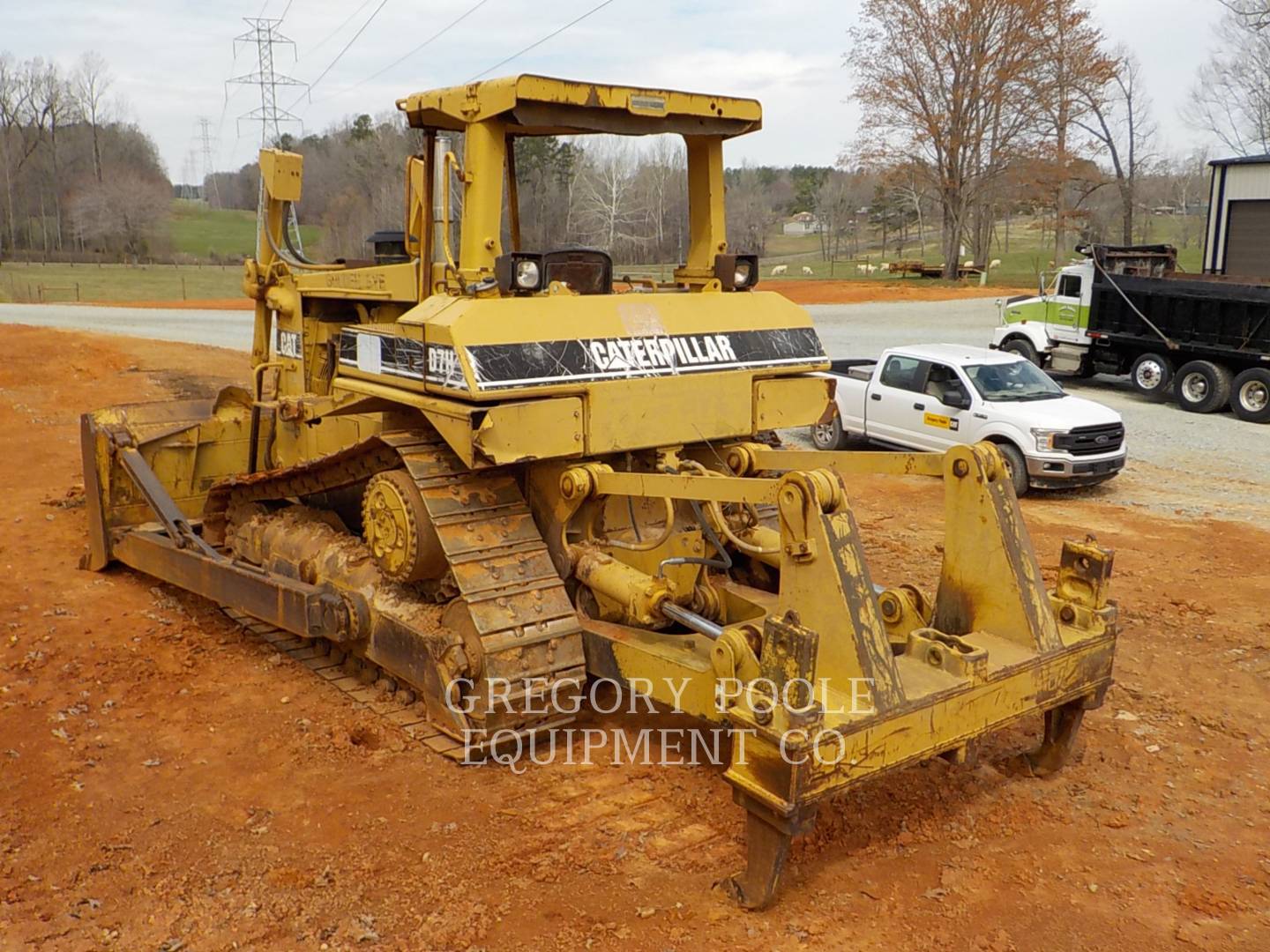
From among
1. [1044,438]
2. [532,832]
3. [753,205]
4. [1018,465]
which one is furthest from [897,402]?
[753,205]

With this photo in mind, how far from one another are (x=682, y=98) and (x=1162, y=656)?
4680mm

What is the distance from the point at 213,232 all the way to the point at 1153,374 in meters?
74.2

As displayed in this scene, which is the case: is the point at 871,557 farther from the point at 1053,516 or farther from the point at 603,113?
the point at 603,113

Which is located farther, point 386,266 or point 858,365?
point 858,365

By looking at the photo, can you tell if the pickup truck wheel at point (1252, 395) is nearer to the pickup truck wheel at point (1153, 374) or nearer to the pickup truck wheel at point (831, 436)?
the pickup truck wheel at point (1153, 374)

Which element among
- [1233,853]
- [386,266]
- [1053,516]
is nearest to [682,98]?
[386,266]

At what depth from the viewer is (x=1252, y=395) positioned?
18.1m

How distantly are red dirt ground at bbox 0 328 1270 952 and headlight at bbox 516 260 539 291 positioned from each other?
238 centimetres

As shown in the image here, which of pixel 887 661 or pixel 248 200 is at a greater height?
pixel 248 200

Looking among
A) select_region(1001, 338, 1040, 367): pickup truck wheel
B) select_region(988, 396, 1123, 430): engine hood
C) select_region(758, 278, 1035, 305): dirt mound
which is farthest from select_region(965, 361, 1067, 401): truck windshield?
select_region(758, 278, 1035, 305): dirt mound

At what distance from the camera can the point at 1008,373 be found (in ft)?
44.0

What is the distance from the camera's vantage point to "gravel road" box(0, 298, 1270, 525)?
12.6 meters

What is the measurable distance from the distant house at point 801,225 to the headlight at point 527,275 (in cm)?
9015

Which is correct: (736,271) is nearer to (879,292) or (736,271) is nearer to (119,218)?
(879,292)
